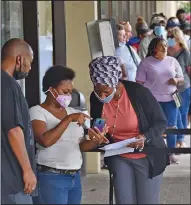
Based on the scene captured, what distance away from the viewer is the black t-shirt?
14.7 feet

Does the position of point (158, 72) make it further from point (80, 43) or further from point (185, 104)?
point (185, 104)

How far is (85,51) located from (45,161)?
4.78 metres

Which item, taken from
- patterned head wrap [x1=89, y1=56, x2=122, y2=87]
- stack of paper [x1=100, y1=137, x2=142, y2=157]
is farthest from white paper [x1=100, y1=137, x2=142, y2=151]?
patterned head wrap [x1=89, y1=56, x2=122, y2=87]

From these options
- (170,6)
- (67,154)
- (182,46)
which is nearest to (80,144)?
(67,154)

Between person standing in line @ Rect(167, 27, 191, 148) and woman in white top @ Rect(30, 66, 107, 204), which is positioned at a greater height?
person standing in line @ Rect(167, 27, 191, 148)

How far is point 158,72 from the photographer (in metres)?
7.68

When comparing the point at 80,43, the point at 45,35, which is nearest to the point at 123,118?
the point at 80,43

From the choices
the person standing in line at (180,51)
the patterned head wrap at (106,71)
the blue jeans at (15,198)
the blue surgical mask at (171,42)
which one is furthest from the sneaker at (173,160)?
the blue jeans at (15,198)

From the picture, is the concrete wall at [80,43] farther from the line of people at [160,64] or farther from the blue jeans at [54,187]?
the blue jeans at [54,187]

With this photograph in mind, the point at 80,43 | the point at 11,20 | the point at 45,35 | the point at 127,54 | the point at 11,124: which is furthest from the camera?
the point at 45,35

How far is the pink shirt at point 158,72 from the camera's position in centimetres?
760

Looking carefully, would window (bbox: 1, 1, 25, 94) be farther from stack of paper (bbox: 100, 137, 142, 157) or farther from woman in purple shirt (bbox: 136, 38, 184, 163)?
stack of paper (bbox: 100, 137, 142, 157)

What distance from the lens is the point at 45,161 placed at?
17.1 ft

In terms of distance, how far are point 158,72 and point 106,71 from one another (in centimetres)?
247
